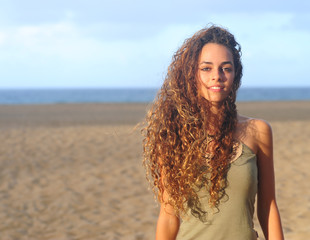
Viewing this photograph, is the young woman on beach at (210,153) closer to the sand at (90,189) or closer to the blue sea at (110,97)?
the sand at (90,189)

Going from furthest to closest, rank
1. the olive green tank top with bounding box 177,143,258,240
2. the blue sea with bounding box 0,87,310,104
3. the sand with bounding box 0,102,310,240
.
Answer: the blue sea with bounding box 0,87,310,104, the sand with bounding box 0,102,310,240, the olive green tank top with bounding box 177,143,258,240

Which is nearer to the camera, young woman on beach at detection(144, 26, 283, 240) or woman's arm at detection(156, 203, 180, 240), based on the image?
young woman on beach at detection(144, 26, 283, 240)

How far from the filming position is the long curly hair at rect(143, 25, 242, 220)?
215 centimetres

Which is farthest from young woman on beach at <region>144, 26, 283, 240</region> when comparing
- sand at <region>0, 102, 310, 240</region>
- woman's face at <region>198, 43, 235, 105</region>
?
sand at <region>0, 102, 310, 240</region>

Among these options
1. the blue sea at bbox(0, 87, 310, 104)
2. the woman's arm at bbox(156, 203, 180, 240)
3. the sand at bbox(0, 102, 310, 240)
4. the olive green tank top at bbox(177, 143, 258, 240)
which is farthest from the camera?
the blue sea at bbox(0, 87, 310, 104)

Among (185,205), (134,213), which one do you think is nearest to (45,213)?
(134,213)

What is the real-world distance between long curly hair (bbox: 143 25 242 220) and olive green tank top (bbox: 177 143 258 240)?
0.03 meters

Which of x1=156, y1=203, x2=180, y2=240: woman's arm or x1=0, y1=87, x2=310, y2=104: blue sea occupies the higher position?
x1=156, y1=203, x2=180, y2=240: woman's arm

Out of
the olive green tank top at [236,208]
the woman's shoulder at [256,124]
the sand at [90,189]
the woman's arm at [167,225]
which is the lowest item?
the sand at [90,189]

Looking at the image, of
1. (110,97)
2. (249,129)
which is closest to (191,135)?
(249,129)

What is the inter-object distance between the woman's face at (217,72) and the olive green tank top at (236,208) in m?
0.29

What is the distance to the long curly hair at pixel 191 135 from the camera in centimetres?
215

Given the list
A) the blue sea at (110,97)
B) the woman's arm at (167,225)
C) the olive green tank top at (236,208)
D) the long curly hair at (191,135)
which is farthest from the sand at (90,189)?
the blue sea at (110,97)

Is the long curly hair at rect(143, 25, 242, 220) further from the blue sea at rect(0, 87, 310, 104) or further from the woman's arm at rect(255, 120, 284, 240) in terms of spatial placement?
the blue sea at rect(0, 87, 310, 104)
